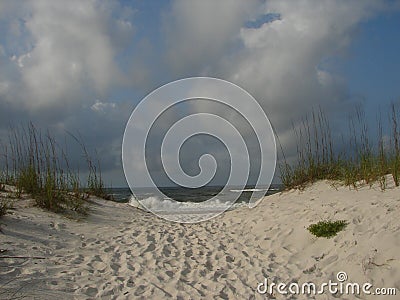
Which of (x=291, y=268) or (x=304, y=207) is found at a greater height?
(x=304, y=207)

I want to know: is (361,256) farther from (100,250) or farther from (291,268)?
(100,250)

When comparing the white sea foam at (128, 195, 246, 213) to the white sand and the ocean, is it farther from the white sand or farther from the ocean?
the white sand

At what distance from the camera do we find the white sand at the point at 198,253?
170 inches

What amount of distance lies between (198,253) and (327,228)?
2.08 metres

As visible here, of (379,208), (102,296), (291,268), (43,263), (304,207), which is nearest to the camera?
(102,296)

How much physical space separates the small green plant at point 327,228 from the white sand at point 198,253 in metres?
0.11

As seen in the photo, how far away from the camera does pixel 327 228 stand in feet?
19.6

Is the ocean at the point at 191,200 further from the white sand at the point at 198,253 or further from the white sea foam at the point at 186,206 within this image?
the white sand at the point at 198,253

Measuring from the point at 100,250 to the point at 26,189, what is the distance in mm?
3073

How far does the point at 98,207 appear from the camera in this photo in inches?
344

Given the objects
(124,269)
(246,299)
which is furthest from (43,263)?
(246,299)

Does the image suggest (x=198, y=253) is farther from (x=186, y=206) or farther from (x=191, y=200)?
(x=191, y=200)

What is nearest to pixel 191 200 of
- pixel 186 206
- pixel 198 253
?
pixel 186 206

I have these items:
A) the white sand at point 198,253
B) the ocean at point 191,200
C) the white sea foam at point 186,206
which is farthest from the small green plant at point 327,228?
the white sea foam at point 186,206
